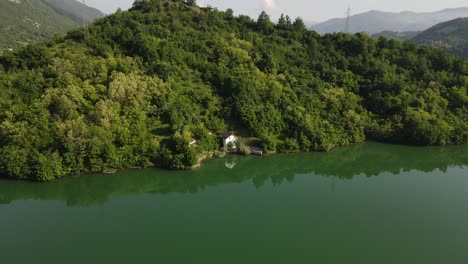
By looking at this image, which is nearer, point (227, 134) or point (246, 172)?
point (246, 172)

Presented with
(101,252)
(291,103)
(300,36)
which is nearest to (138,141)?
(101,252)

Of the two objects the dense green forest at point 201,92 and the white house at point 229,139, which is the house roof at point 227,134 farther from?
the dense green forest at point 201,92

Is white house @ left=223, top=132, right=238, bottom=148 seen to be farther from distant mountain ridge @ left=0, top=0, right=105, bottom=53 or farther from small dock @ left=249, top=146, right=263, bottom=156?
distant mountain ridge @ left=0, top=0, right=105, bottom=53

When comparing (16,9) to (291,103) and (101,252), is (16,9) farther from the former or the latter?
(101,252)

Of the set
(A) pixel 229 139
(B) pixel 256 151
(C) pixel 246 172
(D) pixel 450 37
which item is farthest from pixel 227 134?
(D) pixel 450 37

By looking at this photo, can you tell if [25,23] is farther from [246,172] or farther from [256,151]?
[246,172]

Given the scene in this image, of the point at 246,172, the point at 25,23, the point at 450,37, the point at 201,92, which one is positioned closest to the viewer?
the point at 246,172
